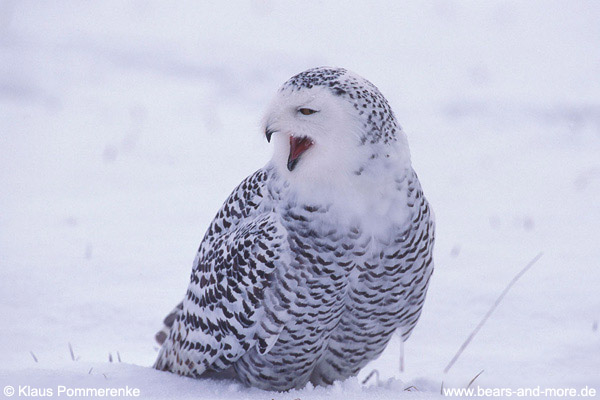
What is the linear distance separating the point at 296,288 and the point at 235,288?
0.26 metres

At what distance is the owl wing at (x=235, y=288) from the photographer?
256 centimetres

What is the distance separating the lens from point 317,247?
2.49 metres

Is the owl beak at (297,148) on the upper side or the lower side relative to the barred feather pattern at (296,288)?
upper

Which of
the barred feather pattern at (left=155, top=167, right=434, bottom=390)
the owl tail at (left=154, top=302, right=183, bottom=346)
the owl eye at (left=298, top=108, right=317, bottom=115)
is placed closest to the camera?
the owl eye at (left=298, top=108, right=317, bottom=115)

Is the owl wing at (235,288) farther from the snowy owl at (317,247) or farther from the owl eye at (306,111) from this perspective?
the owl eye at (306,111)

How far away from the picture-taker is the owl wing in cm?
256

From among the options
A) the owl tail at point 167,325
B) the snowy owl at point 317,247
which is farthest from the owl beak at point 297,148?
the owl tail at point 167,325

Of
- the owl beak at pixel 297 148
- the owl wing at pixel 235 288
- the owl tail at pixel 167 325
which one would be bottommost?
the owl tail at pixel 167 325

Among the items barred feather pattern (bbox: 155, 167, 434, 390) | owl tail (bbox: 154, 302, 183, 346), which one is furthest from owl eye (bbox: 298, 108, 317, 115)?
owl tail (bbox: 154, 302, 183, 346)

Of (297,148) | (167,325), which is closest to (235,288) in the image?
(297,148)

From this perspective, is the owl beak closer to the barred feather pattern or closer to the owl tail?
the barred feather pattern

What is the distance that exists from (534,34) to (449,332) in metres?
8.39

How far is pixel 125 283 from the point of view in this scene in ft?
15.3

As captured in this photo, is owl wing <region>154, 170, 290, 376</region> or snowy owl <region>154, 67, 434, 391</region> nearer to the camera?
snowy owl <region>154, 67, 434, 391</region>
